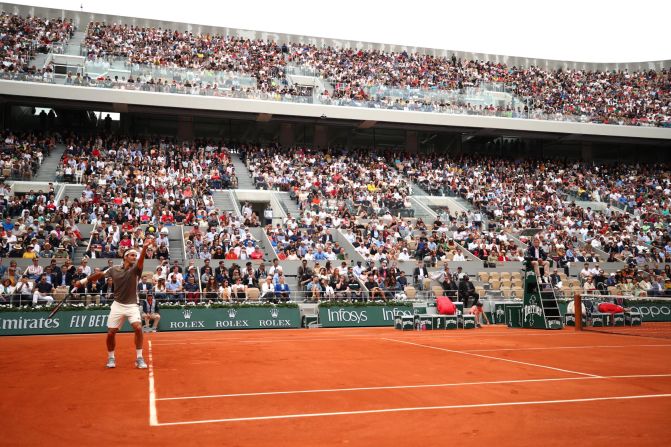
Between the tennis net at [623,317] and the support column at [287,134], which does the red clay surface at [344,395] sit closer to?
the tennis net at [623,317]

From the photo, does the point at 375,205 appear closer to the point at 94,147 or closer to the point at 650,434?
the point at 94,147

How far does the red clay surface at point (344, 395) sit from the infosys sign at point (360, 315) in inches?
313

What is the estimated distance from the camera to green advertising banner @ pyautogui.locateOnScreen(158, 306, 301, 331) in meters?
20.9

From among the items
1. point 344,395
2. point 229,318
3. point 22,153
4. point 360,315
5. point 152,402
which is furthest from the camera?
point 22,153

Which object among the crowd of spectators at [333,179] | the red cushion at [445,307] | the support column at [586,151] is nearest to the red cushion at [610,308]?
the red cushion at [445,307]

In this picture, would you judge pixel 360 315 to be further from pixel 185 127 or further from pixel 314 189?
pixel 185 127

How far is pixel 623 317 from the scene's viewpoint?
21656mm

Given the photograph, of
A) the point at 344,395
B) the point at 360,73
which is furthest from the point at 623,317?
the point at 360,73

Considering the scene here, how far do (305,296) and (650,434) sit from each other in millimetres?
18322

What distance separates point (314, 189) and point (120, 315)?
79.5 ft

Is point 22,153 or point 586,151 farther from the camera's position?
point 586,151

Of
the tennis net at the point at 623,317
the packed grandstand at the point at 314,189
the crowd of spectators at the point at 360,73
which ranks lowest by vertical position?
the tennis net at the point at 623,317

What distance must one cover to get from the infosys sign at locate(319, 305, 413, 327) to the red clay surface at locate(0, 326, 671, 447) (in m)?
7.95

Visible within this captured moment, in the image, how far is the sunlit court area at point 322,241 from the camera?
7.32 meters
